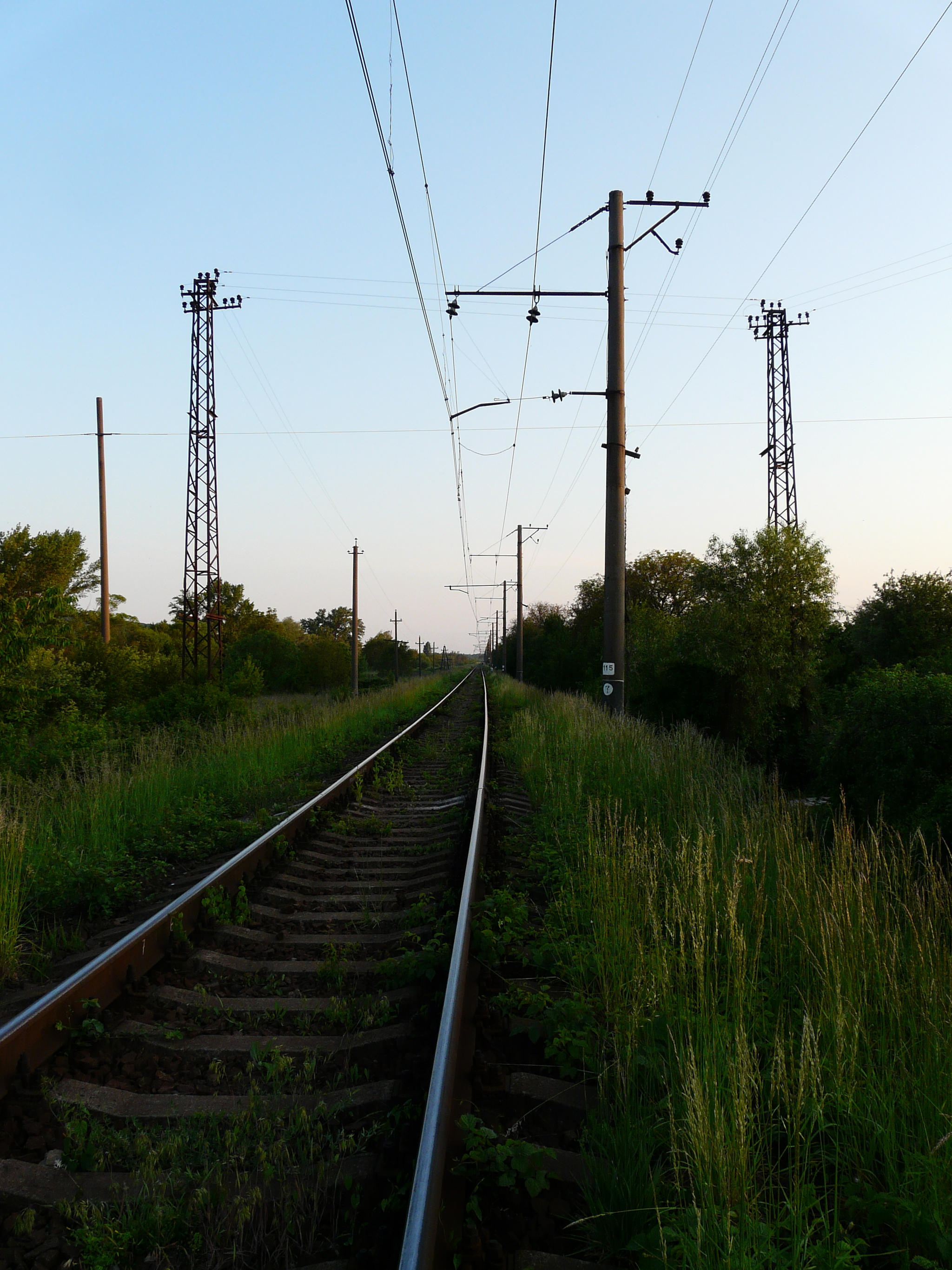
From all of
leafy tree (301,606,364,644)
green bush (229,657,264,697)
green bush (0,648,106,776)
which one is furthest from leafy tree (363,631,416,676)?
green bush (0,648,106,776)

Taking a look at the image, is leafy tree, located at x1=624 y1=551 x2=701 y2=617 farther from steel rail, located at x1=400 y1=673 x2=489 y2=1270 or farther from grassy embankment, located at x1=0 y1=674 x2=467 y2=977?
steel rail, located at x1=400 y1=673 x2=489 y2=1270

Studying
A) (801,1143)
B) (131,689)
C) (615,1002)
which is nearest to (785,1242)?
(801,1143)

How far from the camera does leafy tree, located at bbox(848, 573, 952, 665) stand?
31344 millimetres

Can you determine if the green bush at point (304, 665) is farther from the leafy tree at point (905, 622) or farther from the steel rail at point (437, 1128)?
the steel rail at point (437, 1128)

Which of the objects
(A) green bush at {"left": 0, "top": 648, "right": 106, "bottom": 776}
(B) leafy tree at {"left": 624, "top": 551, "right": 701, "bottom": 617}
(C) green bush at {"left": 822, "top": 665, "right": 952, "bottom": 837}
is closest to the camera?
(C) green bush at {"left": 822, "top": 665, "right": 952, "bottom": 837}

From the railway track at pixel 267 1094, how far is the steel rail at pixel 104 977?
0.4 inches

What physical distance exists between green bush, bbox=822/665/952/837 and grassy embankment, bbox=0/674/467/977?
22.5ft

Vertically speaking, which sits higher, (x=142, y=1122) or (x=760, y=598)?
(x=760, y=598)

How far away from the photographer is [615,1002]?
3.95 m

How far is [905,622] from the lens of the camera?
3197cm

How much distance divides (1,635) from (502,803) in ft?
27.2

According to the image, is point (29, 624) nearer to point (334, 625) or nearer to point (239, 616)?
point (239, 616)

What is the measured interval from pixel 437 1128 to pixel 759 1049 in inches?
60.5

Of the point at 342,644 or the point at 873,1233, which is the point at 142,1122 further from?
the point at 342,644
